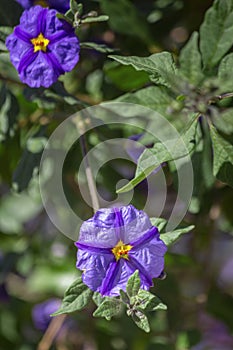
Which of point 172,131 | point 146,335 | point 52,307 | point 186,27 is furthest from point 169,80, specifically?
point 52,307

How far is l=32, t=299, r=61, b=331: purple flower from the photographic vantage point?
62.6 inches

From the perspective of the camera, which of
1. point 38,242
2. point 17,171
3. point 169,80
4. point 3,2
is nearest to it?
point 169,80

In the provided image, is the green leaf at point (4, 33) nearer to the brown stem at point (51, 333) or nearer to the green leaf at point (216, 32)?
the green leaf at point (216, 32)

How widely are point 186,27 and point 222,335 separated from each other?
2.25ft

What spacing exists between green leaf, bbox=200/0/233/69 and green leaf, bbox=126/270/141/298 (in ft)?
1.27

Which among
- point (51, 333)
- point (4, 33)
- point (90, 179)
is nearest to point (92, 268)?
point (90, 179)

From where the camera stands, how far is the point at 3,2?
3.34 ft

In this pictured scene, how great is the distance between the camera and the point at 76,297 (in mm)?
863

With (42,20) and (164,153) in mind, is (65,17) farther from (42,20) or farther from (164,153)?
(164,153)

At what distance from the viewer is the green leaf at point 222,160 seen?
0.92 m

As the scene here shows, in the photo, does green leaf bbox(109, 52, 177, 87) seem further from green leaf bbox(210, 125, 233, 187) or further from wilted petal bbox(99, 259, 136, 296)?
wilted petal bbox(99, 259, 136, 296)

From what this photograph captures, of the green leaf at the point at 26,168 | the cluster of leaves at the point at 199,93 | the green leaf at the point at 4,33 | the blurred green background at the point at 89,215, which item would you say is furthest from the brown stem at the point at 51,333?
the green leaf at the point at 4,33

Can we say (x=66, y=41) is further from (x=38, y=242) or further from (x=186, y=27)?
(x=38, y=242)

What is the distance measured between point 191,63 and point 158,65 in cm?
17
